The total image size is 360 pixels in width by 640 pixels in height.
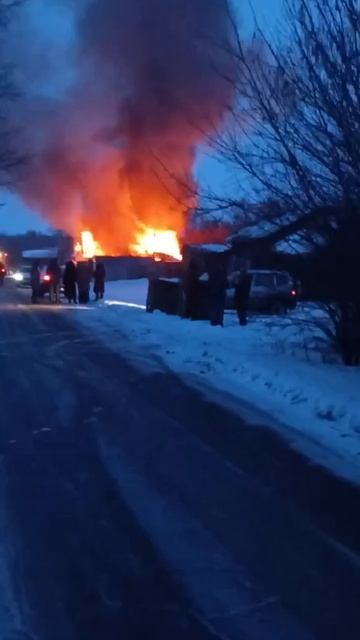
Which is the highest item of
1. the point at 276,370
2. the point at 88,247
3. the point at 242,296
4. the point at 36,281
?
the point at 88,247

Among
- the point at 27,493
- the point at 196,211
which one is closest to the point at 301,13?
the point at 196,211

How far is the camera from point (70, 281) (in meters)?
41.2

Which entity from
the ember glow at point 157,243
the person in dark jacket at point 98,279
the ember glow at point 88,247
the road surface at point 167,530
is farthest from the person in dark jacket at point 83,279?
the road surface at point 167,530

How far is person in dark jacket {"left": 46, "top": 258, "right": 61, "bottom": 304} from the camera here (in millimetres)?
41094

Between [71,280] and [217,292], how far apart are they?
50.3 feet

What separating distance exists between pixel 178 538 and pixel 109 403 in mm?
6405

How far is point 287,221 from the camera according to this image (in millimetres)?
16609

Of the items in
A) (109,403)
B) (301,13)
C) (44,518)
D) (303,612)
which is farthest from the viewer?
(301,13)

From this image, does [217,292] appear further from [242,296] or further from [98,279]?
[98,279]

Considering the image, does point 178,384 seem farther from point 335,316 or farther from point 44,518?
point 44,518

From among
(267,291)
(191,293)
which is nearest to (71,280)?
(267,291)

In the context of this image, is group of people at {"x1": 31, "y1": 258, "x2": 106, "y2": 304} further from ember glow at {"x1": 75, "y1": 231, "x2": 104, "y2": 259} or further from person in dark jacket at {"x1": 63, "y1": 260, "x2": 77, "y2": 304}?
ember glow at {"x1": 75, "y1": 231, "x2": 104, "y2": 259}

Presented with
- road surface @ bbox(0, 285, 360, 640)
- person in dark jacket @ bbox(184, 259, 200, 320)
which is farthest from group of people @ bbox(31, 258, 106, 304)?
road surface @ bbox(0, 285, 360, 640)

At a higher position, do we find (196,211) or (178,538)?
(196,211)
